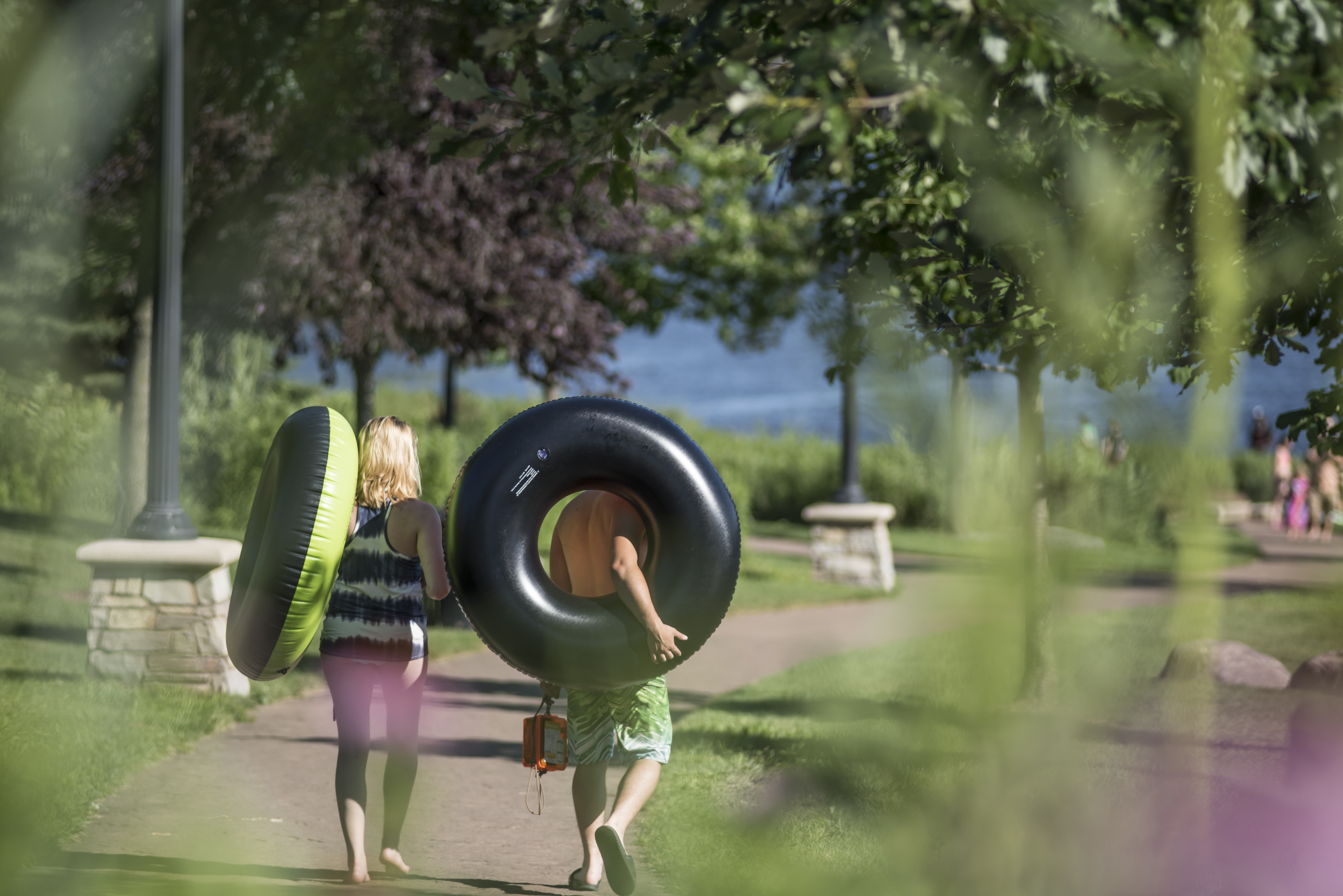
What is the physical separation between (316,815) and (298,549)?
1.57 m

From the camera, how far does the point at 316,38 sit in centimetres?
1169

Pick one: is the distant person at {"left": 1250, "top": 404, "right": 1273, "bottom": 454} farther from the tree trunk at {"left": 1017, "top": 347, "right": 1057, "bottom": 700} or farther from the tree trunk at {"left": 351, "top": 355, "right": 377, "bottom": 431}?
the tree trunk at {"left": 1017, "top": 347, "right": 1057, "bottom": 700}

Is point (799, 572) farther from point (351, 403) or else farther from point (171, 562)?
point (351, 403)

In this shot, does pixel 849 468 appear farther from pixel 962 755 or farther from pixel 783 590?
pixel 962 755

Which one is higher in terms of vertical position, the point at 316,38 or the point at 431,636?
the point at 316,38

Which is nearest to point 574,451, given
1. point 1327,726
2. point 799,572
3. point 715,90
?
point 715,90

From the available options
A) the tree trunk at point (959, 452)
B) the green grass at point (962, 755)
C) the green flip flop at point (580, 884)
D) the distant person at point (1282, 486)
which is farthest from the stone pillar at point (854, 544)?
the tree trunk at point (959, 452)

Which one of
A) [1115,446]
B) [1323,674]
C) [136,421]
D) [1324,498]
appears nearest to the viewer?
[1115,446]

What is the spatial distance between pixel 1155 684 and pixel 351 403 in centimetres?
2460

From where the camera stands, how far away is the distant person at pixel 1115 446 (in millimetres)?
1568

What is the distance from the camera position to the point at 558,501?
422cm

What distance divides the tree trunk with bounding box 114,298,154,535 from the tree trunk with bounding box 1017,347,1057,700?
376 inches

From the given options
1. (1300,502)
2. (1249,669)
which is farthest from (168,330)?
(1300,502)

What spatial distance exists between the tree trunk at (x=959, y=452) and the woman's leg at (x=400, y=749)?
334 cm
